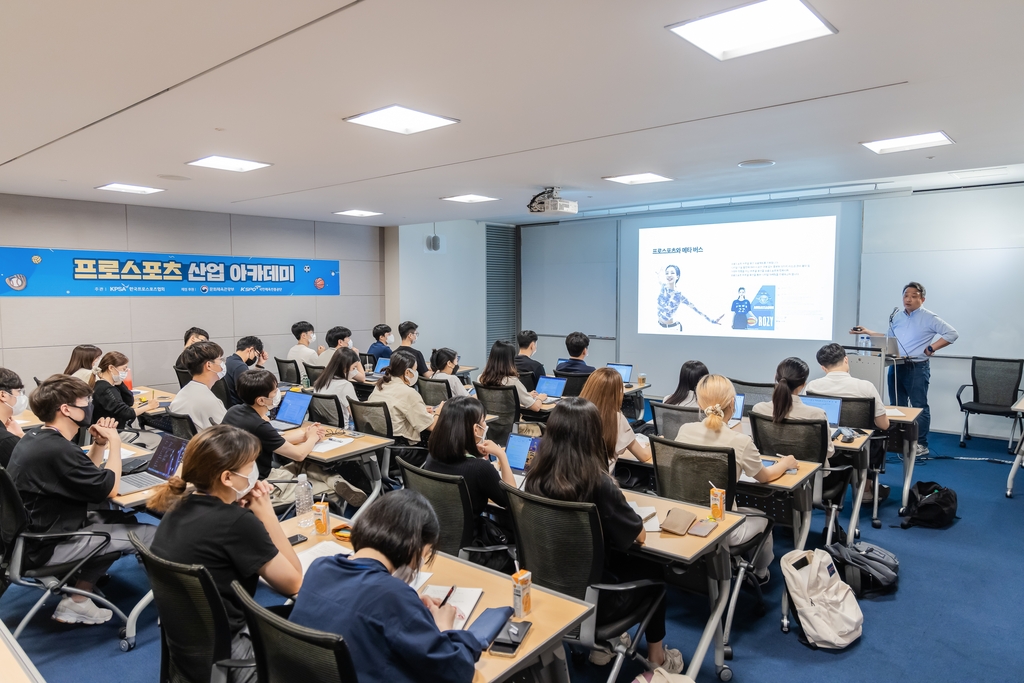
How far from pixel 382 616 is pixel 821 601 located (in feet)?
8.69

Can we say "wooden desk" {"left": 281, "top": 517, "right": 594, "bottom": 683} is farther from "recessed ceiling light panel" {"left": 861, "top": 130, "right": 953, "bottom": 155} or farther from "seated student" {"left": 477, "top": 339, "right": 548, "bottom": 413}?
"recessed ceiling light panel" {"left": 861, "top": 130, "right": 953, "bottom": 155}

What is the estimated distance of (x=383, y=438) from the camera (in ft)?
15.0

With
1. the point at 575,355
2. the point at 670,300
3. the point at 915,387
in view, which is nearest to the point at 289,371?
the point at 575,355

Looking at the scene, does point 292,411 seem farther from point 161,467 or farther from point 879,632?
point 879,632

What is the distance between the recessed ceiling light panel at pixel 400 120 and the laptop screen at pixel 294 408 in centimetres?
223

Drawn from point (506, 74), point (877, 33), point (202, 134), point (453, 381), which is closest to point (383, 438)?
point (453, 381)

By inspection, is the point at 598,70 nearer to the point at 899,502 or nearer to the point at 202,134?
the point at 202,134

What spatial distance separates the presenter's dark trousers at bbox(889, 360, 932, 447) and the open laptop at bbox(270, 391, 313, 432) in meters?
6.11

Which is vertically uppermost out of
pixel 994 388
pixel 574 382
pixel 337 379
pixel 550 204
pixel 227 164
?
pixel 227 164

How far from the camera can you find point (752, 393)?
5.30 meters

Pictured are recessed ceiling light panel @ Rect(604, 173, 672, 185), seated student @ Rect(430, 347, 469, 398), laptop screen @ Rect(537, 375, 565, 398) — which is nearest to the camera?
recessed ceiling light panel @ Rect(604, 173, 672, 185)

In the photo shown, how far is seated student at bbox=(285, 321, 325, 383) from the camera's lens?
25.8 feet

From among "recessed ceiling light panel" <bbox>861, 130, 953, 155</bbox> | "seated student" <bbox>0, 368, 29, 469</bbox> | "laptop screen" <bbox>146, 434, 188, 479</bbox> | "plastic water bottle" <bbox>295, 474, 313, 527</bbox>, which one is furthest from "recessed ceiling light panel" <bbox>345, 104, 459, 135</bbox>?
"recessed ceiling light panel" <bbox>861, 130, 953, 155</bbox>

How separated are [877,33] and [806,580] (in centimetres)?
260
